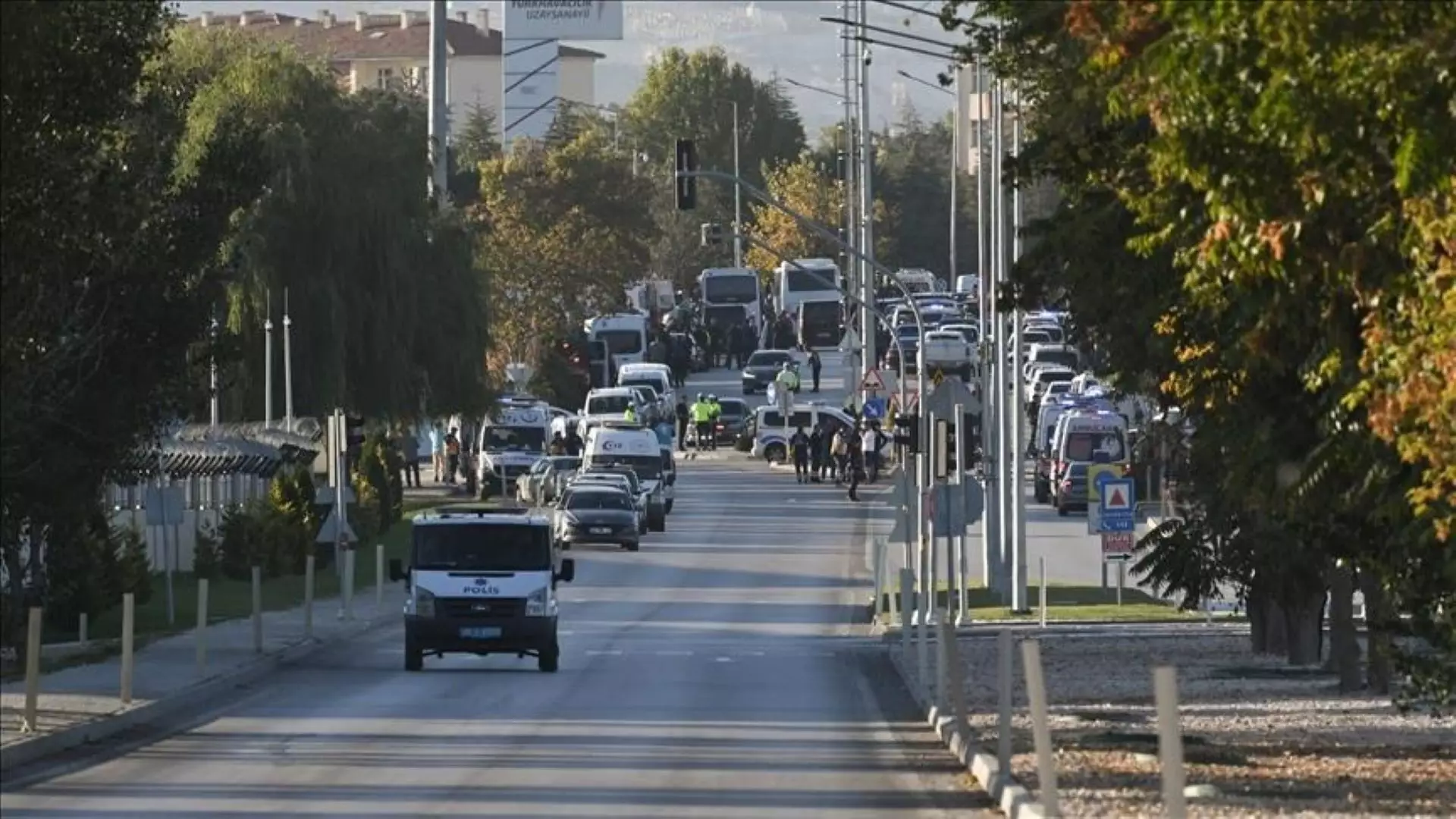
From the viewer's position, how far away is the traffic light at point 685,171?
4897cm

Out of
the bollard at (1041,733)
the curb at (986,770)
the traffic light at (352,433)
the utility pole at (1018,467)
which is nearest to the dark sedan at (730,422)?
the utility pole at (1018,467)

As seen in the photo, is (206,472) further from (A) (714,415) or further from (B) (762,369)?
(B) (762,369)

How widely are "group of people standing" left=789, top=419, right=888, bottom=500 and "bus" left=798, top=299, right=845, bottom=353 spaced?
140 ft

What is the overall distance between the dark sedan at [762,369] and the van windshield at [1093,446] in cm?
3296

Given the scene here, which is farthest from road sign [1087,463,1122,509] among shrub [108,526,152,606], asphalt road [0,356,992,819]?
shrub [108,526,152,606]

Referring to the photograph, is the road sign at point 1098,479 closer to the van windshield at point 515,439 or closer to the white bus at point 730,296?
the van windshield at point 515,439

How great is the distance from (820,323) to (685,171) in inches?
3128

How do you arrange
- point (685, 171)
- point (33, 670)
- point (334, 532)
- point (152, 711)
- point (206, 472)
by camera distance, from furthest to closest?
point (206, 472) → point (685, 171) → point (334, 532) → point (152, 711) → point (33, 670)

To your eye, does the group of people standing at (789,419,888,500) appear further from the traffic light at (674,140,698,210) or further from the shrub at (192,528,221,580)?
the traffic light at (674,140,698,210)

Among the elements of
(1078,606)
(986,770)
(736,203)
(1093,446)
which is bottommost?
(1078,606)

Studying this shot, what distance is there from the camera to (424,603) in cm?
3466

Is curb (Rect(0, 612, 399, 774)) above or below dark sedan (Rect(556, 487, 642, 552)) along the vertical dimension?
below

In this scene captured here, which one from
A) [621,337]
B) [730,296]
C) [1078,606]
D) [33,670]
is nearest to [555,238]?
[621,337]

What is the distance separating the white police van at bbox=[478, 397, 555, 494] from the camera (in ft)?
257
